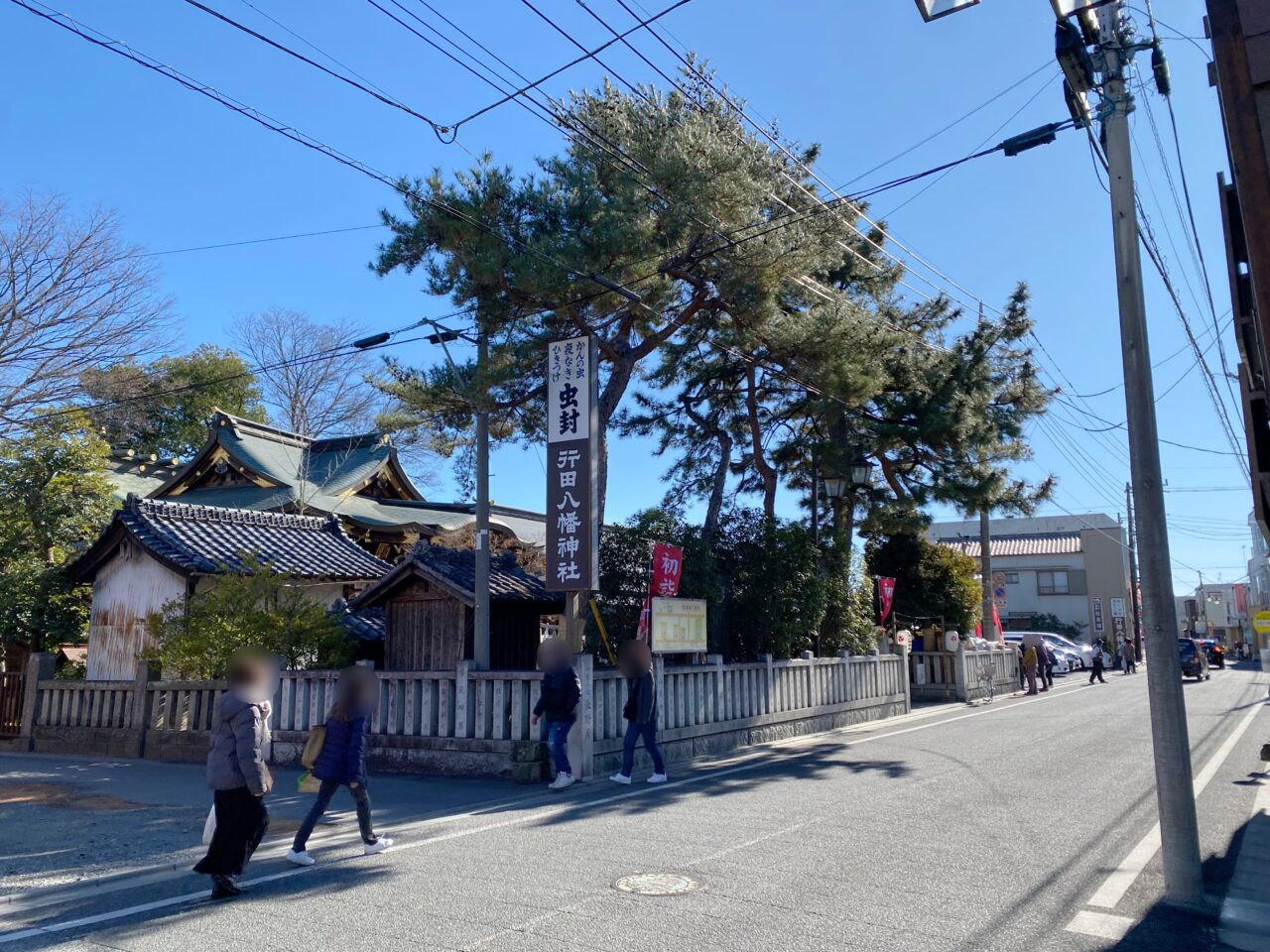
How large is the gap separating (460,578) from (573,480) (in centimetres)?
344

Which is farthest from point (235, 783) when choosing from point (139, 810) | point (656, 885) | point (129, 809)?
point (129, 809)

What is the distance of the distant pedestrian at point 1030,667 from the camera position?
26.8 m

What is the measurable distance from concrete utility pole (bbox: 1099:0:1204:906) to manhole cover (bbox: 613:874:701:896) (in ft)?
10.5

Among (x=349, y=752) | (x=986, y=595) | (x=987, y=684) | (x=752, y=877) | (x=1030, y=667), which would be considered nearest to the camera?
(x=752, y=877)

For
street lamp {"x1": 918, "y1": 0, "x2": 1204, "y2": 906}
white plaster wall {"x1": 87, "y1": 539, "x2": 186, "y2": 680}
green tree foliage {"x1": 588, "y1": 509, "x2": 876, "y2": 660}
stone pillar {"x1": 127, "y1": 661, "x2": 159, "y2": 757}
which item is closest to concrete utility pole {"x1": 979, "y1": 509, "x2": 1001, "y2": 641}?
green tree foliage {"x1": 588, "y1": 509, "x2": 876, "y2": 660}

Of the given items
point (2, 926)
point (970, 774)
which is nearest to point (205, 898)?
point (2, 926)

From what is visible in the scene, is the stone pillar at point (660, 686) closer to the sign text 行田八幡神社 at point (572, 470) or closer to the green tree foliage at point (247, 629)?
the sign text 行田八幡神社 at point (572, 470)

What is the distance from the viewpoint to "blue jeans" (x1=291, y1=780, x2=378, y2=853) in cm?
731

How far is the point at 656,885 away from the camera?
645 cm

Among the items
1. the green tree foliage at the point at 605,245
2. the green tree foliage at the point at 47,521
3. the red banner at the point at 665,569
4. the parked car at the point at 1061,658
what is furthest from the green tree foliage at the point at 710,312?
the parked car at the point at 1061,658

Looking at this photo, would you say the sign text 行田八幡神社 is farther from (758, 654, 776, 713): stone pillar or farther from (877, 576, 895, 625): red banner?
(877, 576, 895, 625): red banner

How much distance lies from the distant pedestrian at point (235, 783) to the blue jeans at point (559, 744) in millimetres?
4705

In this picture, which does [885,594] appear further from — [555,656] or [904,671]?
[555,656]

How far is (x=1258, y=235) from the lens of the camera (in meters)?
4.77
